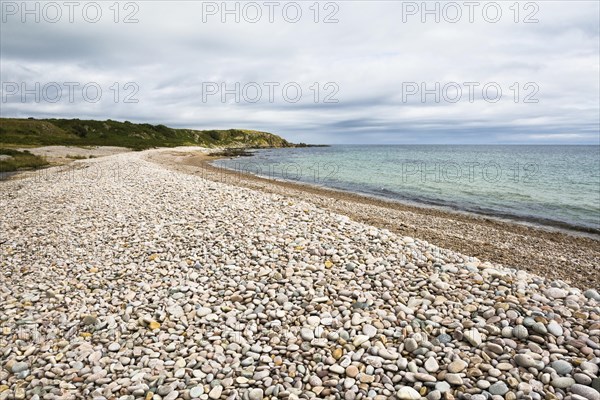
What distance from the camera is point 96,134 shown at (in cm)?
9662

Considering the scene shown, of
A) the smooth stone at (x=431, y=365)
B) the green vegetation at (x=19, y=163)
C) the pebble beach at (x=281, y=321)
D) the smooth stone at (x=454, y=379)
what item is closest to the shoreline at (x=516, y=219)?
the pebble beach at (x=281, y=321)

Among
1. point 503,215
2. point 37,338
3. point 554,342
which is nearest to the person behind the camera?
point 554,342

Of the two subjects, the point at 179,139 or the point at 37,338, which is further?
the point at 179,139

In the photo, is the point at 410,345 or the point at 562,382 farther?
the point at 410,345

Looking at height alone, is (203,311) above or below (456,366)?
above

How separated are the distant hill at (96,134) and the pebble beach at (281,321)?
73.1 meters

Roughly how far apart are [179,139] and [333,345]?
126448 millimetres

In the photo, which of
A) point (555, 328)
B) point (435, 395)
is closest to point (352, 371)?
point (435, 395)

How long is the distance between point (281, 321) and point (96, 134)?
359ft

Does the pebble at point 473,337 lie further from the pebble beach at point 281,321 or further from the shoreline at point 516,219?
the shoreline at point 516,219

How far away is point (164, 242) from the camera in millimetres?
8672

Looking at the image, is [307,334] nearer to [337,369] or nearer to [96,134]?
[337,369]

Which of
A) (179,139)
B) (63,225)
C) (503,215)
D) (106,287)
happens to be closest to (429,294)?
(106,287)

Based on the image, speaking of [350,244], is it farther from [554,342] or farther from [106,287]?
[106,287]
